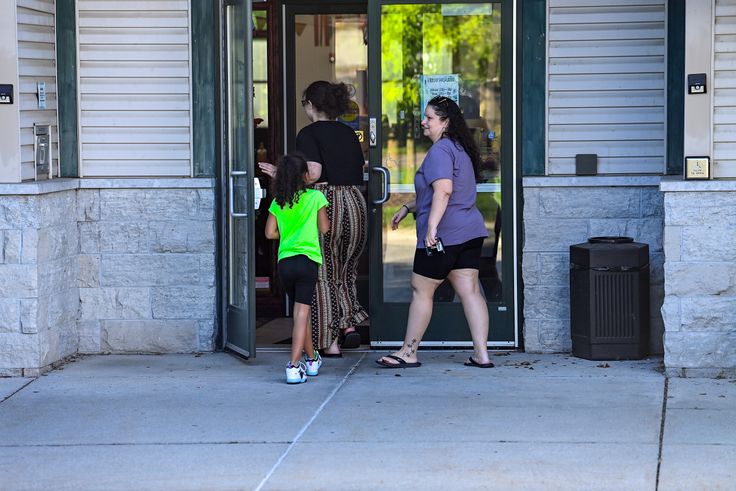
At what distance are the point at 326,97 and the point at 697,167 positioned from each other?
97.4 inches

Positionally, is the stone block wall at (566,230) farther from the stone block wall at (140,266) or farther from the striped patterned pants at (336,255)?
the stone block wall at (140,266)

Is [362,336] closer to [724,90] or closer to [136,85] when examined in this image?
[136,85]

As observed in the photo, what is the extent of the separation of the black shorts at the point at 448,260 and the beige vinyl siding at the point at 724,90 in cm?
156

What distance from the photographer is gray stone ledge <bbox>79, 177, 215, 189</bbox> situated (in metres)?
9.09

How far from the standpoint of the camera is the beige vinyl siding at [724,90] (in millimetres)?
7977

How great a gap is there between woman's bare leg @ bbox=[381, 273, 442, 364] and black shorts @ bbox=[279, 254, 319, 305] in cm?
70

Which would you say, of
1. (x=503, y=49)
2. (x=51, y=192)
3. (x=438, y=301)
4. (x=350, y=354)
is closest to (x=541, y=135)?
(x=503, y=49)

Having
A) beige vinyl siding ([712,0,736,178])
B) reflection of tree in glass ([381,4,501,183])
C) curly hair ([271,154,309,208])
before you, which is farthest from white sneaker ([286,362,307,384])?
beige vinyl siding ([712,0,736,178])

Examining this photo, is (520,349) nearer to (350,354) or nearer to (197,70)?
(350,354)

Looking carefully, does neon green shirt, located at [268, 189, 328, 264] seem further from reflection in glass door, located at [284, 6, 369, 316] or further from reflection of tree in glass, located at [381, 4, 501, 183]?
reflection in glass door, located at [284, 6, 369, 316]

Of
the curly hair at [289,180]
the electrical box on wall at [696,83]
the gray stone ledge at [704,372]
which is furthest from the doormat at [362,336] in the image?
the electrical box on wall at [696,83]

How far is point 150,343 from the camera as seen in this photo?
9.23m

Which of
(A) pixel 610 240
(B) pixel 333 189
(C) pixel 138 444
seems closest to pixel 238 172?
(B) pixel 333 189

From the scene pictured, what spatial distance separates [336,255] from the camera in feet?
29.5
